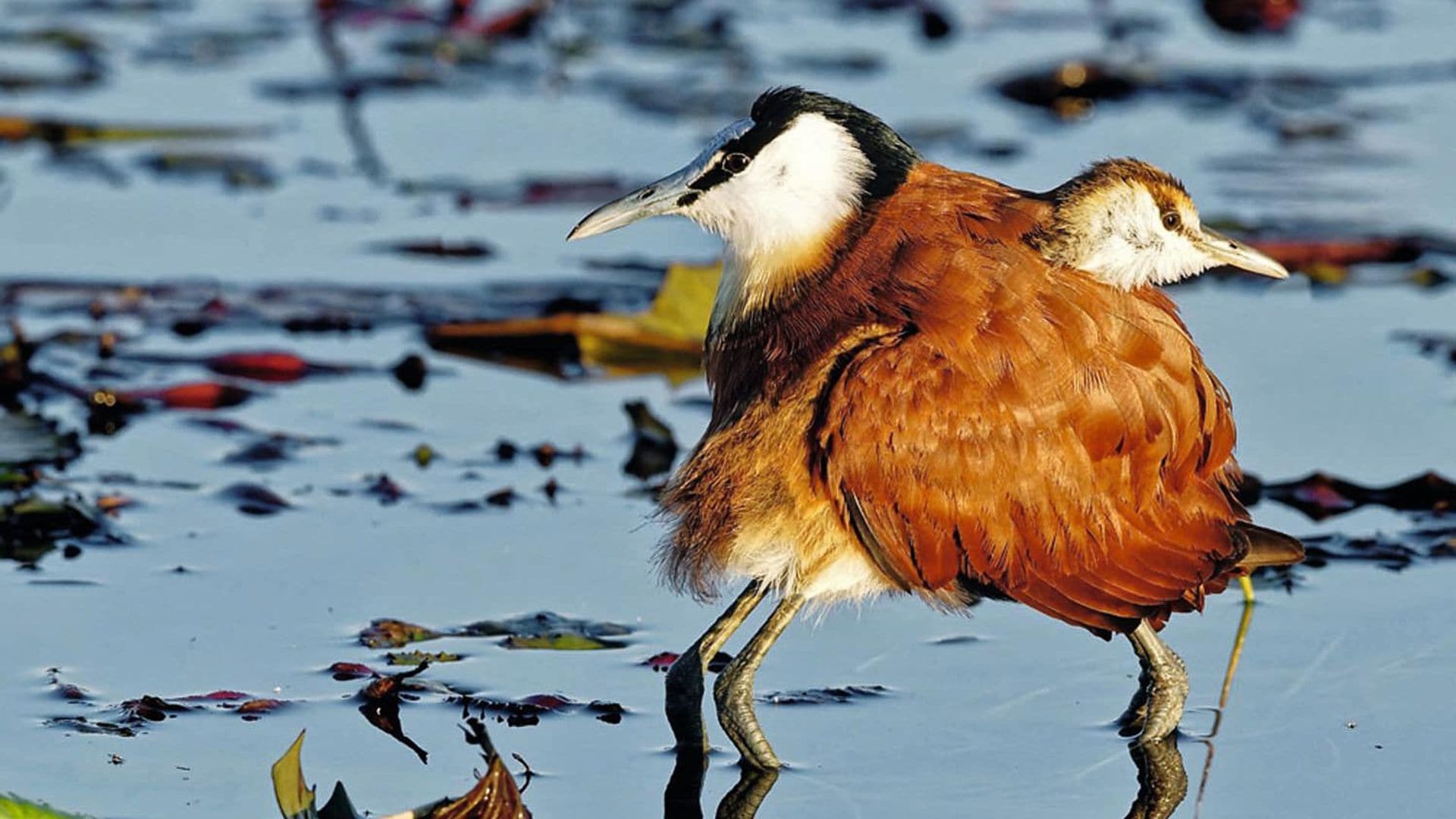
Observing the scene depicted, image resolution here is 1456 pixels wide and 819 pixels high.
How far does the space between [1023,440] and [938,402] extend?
0.21 metres

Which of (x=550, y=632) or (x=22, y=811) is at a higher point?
(x=22, y=811)

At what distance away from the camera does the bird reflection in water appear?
→ 4.83 m

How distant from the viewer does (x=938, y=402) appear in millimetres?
4809

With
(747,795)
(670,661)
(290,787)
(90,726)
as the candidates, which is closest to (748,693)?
(747,795)

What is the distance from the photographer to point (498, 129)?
10.8m

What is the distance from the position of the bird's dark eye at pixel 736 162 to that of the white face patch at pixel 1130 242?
2.31ft

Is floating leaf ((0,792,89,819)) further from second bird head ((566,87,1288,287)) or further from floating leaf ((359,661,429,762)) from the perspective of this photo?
second bird head ((566,87,1288,287))

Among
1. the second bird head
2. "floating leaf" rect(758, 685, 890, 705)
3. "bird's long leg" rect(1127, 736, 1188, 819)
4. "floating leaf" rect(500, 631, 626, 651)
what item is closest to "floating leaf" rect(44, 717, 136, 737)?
"floating leaf" rect(500, 631, 626, 651)

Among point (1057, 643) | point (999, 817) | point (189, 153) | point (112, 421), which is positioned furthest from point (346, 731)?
point (189, 153)

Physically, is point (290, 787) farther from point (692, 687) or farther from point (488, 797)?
point (692, 687)

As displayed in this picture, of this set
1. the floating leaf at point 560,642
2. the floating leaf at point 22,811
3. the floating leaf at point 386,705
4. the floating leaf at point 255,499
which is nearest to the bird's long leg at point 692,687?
the floating leaf at point 560,642

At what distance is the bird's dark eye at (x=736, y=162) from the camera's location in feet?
16.9

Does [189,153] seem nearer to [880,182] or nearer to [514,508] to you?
[514,508]

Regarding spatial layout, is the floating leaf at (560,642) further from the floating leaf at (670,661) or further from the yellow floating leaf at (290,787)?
the yellow floating leaf at (290,787)
